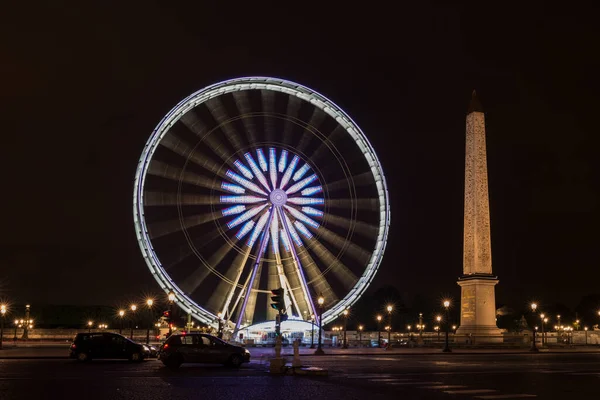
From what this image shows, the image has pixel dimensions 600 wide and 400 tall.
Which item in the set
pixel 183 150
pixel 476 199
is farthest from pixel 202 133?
pixel 476 199

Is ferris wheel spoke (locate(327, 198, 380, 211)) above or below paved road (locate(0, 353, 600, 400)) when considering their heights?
above

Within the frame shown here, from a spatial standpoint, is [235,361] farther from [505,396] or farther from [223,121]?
[223,121]

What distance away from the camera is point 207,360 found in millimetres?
23797

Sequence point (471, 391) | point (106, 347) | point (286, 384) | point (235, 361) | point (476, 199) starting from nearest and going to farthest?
point (471, 391)
point (286, 384)
point (235, 361)
point (106, 347)
point (476, 199)

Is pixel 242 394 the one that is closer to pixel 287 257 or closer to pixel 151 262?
pixel 151 262

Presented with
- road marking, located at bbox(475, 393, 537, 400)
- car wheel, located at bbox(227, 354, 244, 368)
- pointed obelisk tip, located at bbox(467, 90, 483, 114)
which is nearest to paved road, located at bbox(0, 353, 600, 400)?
road marking, located at bbox(475, 393, 537, 400)

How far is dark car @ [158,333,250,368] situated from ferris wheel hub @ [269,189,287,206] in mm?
16732

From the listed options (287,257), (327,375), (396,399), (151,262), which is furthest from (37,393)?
(287,257)

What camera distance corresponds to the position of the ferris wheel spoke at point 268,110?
40.2 m

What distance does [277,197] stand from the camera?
132ft

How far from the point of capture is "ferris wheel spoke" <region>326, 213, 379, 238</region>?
41031 millimetres

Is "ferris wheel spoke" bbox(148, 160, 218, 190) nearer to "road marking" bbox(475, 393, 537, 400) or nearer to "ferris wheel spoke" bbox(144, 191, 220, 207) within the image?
"ferris wheel spoke" bbox(144, 191, 220, 207)

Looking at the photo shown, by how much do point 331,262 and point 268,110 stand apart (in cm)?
954

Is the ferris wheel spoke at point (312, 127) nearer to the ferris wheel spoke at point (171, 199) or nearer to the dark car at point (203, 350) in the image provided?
the ferris wheel spoke at point (171, 199)
